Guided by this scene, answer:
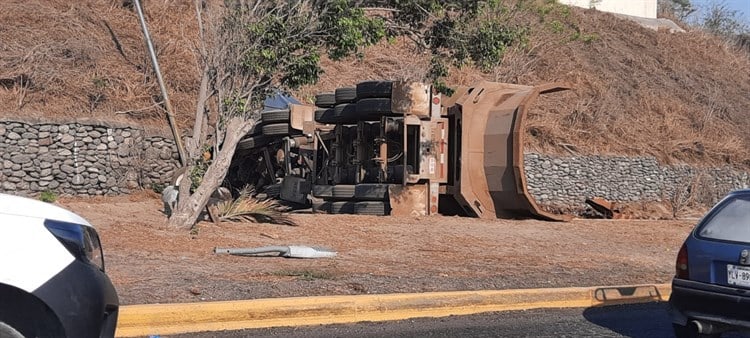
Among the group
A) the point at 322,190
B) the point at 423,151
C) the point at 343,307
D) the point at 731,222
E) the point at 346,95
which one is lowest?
the point at 322,190

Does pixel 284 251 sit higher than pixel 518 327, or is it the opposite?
pixel 284 251

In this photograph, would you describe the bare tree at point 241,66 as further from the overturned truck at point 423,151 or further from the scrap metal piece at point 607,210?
the scrap metal piece at point 607,210

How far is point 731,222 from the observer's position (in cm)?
720

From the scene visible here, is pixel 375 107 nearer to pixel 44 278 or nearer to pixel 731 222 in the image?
pixel 731 222

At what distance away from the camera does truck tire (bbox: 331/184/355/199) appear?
1678 centimetres

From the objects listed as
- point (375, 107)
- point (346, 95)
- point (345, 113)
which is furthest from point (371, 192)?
point (346, 95)

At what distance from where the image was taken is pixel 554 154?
28.5 metres

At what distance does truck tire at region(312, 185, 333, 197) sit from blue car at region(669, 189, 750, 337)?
10.2 meters

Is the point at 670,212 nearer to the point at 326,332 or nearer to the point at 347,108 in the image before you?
the point at 347,108

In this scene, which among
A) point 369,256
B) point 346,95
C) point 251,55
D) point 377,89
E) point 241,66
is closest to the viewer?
point 369,256

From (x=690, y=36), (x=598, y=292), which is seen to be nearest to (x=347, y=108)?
(x=598, y=292)

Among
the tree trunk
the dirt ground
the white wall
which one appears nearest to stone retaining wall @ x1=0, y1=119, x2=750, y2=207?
the dirt ground

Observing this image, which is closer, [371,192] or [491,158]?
[371,192]

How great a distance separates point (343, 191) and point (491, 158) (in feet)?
9.45
